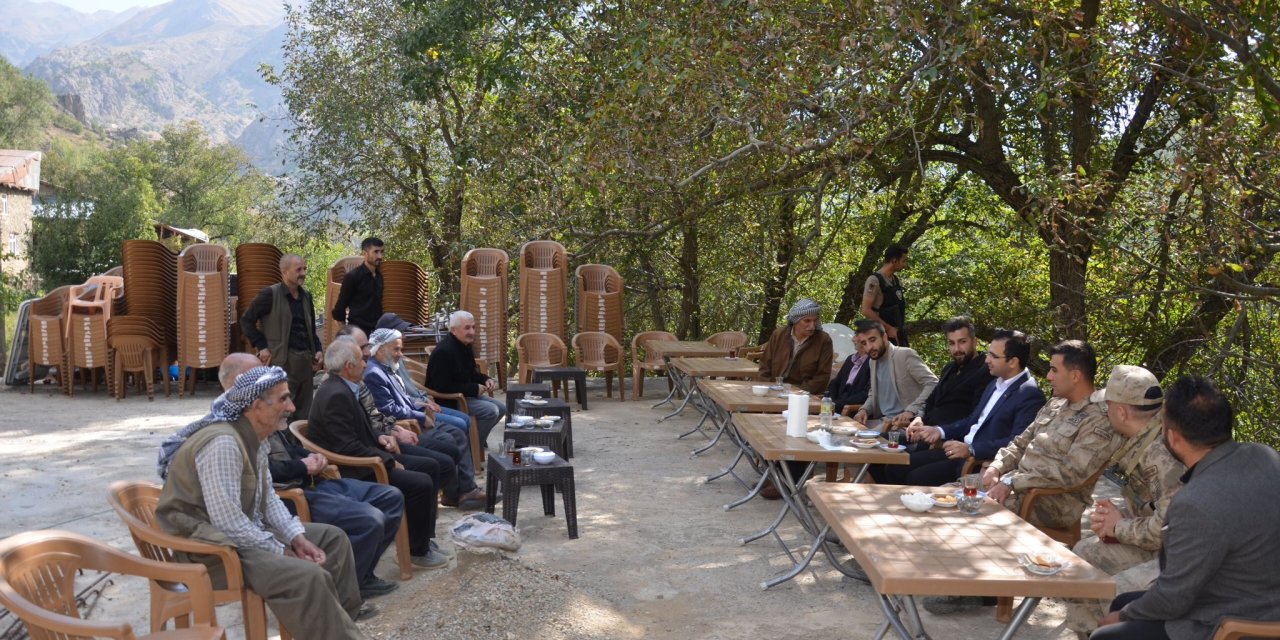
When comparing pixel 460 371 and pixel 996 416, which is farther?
pixel 460 371

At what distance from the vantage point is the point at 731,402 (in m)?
6.93

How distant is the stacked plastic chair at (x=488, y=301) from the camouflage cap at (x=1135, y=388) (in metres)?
8.03

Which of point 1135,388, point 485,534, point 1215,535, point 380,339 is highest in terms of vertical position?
point 380,339

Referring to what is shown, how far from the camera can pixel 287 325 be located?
8.29 metres

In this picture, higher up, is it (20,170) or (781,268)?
(20,170)

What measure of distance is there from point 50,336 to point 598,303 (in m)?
5.79

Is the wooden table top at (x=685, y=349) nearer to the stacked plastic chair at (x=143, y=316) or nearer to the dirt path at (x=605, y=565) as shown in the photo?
the dirt path at (x=605, y=565)

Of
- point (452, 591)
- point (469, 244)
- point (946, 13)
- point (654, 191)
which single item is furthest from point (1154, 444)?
point (469, 244)

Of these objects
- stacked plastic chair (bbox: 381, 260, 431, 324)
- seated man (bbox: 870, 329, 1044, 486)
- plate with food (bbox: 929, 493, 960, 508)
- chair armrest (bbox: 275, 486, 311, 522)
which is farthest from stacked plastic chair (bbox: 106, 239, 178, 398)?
plate with food (bbox: 929, 493, 960, 508)

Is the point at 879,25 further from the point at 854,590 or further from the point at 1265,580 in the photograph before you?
the point at 1265,580

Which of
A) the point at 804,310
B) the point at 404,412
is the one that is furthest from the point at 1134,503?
the point at 804,310

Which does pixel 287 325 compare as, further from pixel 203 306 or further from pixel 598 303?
pixel 598 303

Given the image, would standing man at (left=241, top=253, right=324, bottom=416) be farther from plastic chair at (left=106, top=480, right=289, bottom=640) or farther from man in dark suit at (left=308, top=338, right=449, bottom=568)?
plastic chair at (left=106, top=480, right=289, bottom=640)

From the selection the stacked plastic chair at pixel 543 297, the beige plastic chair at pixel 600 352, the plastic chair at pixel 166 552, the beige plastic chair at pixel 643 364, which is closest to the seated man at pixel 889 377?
the plastic chair at pixel 166 552
